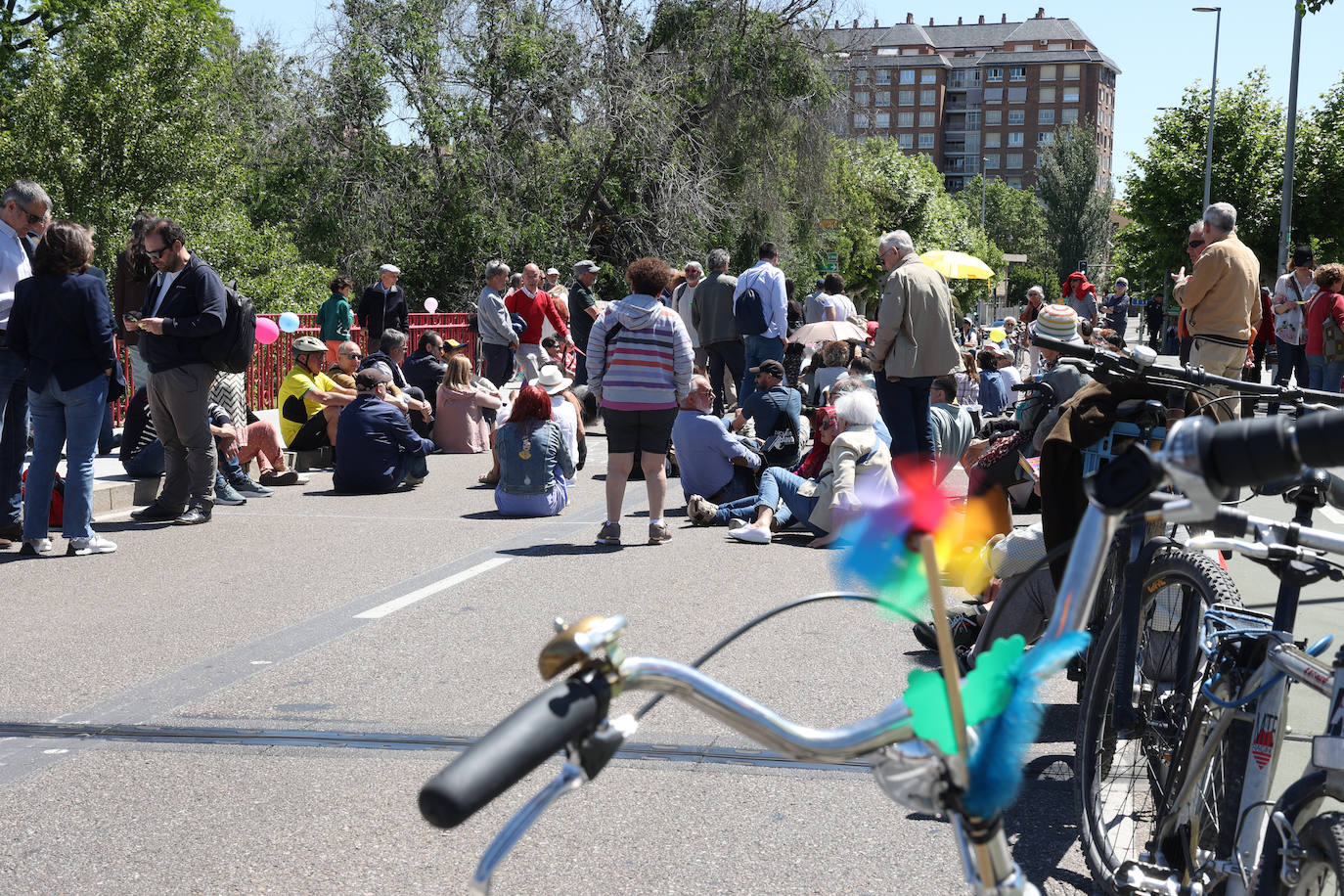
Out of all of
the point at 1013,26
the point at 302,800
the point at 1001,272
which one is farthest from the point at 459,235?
the point at 1013,26

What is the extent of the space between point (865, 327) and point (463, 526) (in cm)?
1042

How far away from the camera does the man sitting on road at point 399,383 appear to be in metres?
12.8

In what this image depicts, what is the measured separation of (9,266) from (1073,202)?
103888 mm

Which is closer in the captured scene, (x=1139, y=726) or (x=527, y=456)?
(x=1139, y=726)

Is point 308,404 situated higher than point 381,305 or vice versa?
point 381,305

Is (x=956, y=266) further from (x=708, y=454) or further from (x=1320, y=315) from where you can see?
(x=708, y=454)

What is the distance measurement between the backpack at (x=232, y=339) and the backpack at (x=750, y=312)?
586 cm

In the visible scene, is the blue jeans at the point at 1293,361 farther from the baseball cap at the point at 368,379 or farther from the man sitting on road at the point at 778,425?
the baseball cap at the point at 368,379

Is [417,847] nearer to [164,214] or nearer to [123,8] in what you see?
[164,214]

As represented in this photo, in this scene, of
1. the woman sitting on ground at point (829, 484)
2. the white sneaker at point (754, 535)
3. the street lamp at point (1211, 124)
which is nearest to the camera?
the woman sitting on ground at point (829, 484)

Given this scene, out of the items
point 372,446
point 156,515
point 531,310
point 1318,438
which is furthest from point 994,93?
point 1318,438

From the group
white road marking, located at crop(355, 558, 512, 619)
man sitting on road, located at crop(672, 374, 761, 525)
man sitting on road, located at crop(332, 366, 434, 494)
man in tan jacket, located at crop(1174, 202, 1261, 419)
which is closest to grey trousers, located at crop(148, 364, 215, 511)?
man sitting on road, located at crop(332, 366, 434, 494)

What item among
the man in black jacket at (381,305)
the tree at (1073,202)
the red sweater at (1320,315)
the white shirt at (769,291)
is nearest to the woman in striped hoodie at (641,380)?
the white shirt at (769,291)

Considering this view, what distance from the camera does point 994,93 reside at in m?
168
